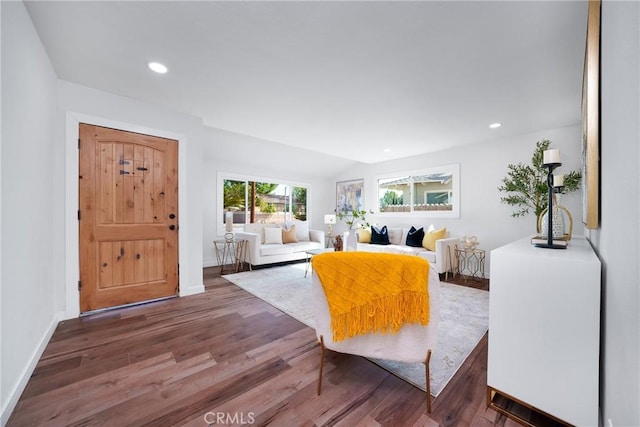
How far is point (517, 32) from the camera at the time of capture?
5.37 feet

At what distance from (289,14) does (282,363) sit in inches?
91.4

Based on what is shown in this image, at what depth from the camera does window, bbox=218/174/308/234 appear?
5.20 m

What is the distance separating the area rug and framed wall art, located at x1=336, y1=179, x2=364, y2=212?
8.35 feet

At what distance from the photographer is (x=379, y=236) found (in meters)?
4.89

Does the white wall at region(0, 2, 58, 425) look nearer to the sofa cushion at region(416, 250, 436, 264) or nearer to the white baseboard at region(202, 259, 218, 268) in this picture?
the white baseboard at region(202, 259, 218, 268)

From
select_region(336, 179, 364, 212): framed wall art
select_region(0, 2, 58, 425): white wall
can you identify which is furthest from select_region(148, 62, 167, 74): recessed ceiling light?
select_region(336, 179, 364, 212): framed wall art

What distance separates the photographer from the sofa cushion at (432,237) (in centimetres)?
418

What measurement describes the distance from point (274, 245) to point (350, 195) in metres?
2.71

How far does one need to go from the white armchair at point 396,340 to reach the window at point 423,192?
3.76m

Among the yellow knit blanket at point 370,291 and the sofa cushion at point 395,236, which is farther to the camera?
the sofa cushion at point 395,236

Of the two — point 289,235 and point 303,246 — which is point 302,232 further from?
point 303,246

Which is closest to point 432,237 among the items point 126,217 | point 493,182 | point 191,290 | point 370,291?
point 493,182

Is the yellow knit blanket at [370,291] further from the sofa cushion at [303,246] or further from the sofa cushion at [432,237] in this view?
the sofa cushion at [303,246]
